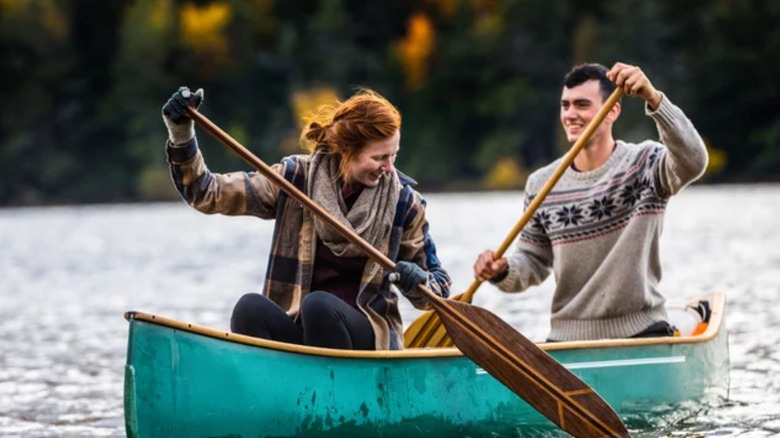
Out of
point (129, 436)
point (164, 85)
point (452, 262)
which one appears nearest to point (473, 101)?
point (164, 85)

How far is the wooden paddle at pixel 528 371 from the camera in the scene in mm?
5605

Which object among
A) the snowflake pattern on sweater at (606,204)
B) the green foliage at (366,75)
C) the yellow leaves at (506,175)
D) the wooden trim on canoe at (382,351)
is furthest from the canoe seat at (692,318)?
the yellow leaves at (506,175)

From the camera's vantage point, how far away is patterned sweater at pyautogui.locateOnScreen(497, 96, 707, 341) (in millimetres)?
6340

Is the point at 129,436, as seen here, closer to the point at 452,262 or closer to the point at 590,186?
the point at 590,186

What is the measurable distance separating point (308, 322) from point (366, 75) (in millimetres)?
52699

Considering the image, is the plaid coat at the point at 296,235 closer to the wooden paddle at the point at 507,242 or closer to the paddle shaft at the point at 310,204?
the paddle shaft at the point at 310,204

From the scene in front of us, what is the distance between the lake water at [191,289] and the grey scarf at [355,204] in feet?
5.74

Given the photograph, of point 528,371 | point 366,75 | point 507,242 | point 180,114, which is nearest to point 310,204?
point 180,114

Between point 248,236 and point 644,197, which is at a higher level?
point 248,236

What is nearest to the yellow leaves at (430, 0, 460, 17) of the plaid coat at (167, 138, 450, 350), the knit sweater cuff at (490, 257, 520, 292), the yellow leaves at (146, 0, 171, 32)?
the yellow leaves at (146, 0, 171, 32)

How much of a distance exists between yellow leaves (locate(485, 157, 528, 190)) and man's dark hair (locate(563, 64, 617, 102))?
43076mm

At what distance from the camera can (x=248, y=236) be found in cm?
2911

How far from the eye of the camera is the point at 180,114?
201 inches

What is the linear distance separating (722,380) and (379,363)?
238 centimetres
